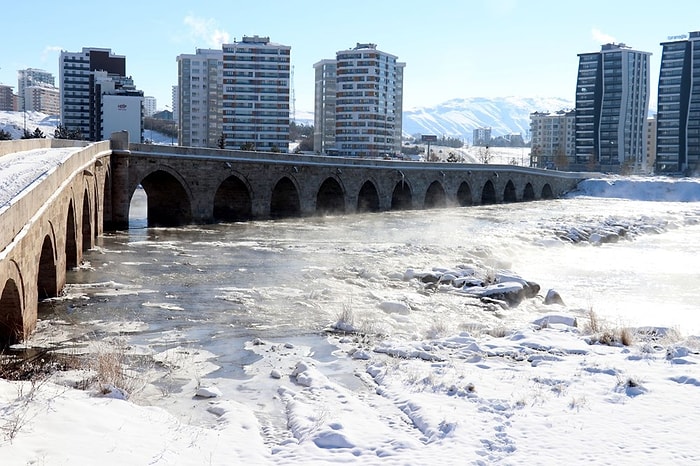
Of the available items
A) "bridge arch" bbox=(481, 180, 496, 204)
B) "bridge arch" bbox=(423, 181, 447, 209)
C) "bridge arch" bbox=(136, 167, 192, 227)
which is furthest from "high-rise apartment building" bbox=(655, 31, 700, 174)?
"bridge arch" bbox=(136, 167, 192, 227)

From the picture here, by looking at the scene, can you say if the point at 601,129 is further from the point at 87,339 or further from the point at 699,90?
the point at 87,339

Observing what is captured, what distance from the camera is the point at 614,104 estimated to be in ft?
403

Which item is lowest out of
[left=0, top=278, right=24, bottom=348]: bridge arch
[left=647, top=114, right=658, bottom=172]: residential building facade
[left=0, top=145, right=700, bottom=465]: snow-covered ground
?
[left=0, top=145, right=700, bottom=465]: snow-covered ground

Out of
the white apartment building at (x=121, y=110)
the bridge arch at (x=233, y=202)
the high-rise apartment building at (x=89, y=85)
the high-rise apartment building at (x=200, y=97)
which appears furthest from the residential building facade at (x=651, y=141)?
the bridge arch at (x=233, y=202)

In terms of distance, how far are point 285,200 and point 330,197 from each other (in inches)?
199

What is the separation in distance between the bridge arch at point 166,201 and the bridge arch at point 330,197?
11627mm

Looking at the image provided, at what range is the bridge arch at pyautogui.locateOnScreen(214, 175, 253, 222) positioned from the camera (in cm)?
3866

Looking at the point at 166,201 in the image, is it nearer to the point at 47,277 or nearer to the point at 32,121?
the point at 47,277

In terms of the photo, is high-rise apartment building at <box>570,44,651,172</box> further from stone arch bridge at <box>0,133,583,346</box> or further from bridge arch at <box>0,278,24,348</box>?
bridge arch at <box>0,278,24,348</box>

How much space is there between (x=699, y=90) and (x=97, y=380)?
117352 mm

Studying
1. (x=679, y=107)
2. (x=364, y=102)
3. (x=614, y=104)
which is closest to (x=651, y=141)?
(x=614, y=104)

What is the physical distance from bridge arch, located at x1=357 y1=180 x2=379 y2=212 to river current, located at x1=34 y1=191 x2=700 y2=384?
1117cm

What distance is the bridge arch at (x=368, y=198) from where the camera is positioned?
48.7 meters

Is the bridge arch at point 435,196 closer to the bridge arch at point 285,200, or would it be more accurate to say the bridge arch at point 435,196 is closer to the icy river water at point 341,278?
the bridge arch at point 285,200
